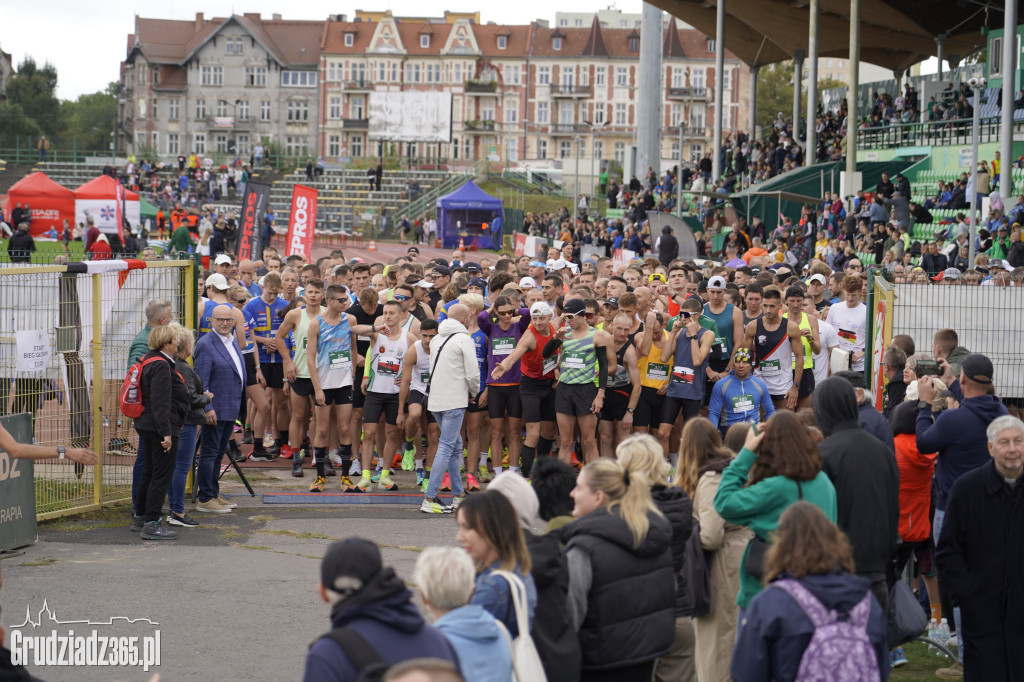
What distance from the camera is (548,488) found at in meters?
5.12

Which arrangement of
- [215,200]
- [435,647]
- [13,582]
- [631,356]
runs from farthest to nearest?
[215,200] < [631,356] < [13,582] < [435,647]

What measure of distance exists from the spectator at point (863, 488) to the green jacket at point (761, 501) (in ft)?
0.72

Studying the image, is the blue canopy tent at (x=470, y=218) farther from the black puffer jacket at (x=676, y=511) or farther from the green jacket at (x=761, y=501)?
the green jacket at (x=761, y=501)

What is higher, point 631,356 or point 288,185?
point 288,185

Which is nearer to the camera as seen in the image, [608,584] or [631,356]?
[608,584]

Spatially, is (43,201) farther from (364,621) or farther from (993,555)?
(364,621)

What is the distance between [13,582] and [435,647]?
5.35m

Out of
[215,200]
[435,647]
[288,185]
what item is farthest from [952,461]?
[288,185]

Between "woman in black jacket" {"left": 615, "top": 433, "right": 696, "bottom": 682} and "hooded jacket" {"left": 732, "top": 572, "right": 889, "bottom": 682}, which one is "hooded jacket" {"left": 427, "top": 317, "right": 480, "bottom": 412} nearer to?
"woman in black jacket" {"left": 615, "top": 433, "right": 696, "bottom": 682}

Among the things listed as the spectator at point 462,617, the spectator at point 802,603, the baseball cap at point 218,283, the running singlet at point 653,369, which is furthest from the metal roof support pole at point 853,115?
the spectator at point 462,617

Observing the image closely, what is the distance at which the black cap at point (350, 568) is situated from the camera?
144 inches

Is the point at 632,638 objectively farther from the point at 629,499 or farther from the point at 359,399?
the point at 359,399

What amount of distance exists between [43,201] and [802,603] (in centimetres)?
4448

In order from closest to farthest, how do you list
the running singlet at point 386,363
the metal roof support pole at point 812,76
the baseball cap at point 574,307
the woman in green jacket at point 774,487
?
the woman in green jacket at point 774,487, the baseball cap at point 574,307, the running singlet at point 386,363, the metal roof support pole at point 812,76
